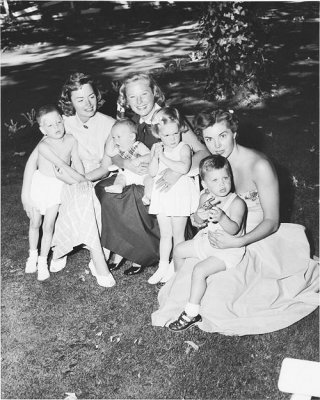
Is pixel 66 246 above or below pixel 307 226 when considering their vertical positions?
above

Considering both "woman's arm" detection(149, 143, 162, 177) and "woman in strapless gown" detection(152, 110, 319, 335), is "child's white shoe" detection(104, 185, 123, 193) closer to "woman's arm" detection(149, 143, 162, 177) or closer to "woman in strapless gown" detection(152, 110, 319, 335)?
"woman's arm" detection(149, 143, 162, 177)

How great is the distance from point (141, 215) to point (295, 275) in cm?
151

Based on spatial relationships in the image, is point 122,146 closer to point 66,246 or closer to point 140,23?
point 66,246

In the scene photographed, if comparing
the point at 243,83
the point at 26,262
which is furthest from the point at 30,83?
the point at 26,262

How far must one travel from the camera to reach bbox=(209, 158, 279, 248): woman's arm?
3.95 meters

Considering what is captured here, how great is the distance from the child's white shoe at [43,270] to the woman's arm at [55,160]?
0.98m

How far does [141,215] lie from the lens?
15.3 ft

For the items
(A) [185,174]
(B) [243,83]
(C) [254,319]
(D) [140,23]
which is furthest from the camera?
(D) [140,23]

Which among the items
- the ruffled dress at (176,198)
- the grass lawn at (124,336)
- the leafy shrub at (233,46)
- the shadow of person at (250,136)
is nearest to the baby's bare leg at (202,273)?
the grass lawn at (124,336)

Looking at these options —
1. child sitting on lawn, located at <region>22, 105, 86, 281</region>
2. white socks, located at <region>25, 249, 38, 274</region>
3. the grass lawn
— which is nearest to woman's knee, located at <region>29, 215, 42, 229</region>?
child sitting on lawn, located at <region>22, 105, 86, 281</region>

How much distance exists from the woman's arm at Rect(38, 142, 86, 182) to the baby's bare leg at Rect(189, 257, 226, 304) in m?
1.57

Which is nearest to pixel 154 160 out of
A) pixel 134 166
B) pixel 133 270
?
pixel 134 166

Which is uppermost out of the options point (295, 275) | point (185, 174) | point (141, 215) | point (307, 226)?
point (185, 174)

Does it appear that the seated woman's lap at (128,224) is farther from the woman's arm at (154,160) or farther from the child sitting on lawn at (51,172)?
the child sitting on lawn at (51,172)
